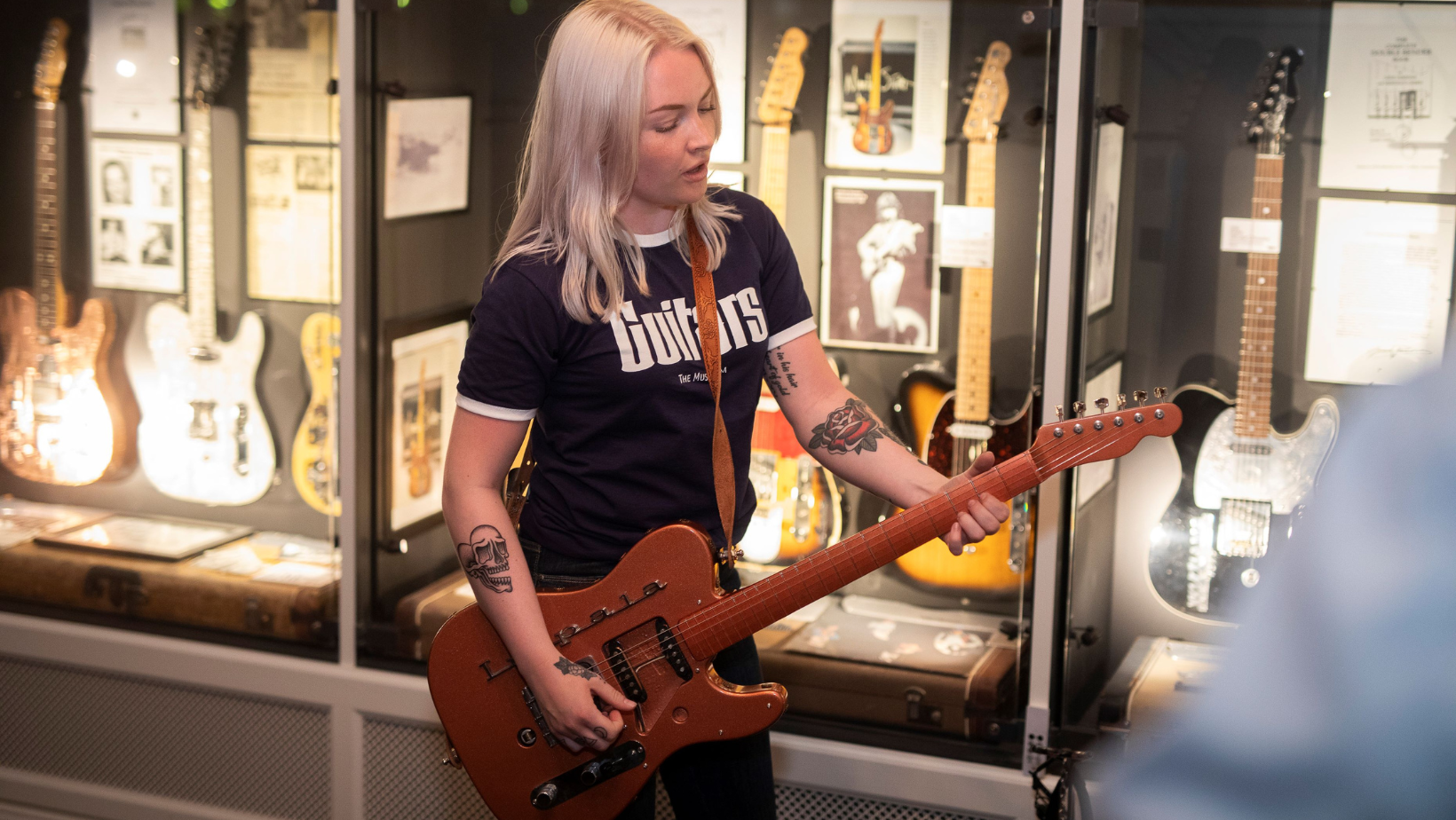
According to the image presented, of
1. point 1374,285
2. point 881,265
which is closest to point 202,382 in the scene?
point 881,265

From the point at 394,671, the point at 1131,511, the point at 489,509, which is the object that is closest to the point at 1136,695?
the point at 1131,511

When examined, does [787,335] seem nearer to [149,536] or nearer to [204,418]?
[204,418]

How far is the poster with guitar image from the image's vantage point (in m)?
2.82

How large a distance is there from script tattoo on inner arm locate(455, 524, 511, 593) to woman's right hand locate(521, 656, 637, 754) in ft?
0.40

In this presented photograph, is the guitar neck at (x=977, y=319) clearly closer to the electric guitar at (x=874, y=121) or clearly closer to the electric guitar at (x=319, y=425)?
the electric guitar at (x=874, y=121)

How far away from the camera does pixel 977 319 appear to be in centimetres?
251

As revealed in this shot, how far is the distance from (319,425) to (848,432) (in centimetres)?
158

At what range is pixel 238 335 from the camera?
3014 millimetres

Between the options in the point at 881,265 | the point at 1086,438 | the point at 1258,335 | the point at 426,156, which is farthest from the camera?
the point at 426,156

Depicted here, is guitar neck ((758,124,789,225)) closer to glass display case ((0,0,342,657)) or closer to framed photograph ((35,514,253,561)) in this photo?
glass display case ((0,0,342,657))

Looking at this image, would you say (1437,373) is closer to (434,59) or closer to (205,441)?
(434,59)

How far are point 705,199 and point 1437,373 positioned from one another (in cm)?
145

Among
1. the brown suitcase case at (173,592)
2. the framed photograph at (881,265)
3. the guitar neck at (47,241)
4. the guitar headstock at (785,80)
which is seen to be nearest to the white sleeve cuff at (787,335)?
the framed photograph at (881,265)

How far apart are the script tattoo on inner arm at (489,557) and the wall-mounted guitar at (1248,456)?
1336 mm
